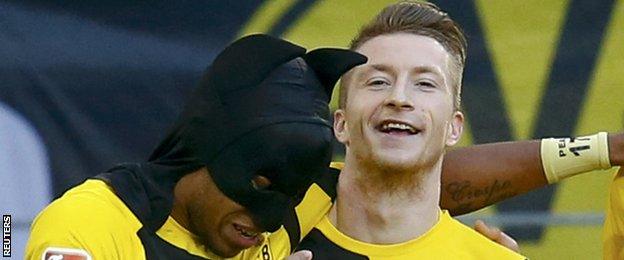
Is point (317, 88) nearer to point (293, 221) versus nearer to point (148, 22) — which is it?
point (293, 221)

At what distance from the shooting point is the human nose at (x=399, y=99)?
8.02 ft

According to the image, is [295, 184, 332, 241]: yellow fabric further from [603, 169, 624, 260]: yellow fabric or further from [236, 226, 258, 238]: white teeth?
[603, 169, 624, 260]: yellow fabric

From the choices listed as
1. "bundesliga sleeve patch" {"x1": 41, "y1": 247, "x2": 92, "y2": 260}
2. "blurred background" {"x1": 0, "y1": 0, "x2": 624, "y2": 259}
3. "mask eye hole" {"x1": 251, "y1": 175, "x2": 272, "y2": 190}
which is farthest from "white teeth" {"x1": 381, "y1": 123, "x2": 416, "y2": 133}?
"blurred background" {"x1": 0, "y1": 0, "x2": 624, "y2": 259}

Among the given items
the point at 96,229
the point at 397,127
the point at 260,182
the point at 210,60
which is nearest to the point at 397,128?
the point at 397,127

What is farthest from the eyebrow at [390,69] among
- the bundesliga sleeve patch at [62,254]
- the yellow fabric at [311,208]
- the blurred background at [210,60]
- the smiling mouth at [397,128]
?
the blurred background at [210,60]

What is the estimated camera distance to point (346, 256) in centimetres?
253

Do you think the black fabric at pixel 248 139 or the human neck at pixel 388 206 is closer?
the black fabric at pixel 248 139

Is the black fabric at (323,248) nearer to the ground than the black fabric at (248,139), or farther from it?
nearer to the ground

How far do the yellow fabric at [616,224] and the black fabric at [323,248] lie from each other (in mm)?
510

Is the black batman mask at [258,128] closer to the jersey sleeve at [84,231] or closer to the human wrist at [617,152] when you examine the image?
the jersey sleeve at [84,231]

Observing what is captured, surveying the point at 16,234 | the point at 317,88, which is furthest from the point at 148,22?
the point at 317,88

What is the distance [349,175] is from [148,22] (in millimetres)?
914

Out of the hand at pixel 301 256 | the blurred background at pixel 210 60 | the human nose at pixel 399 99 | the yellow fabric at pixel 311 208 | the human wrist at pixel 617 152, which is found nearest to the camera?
the hand at pixel 301 256

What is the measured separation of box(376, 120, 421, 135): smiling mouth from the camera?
245 centimetres
